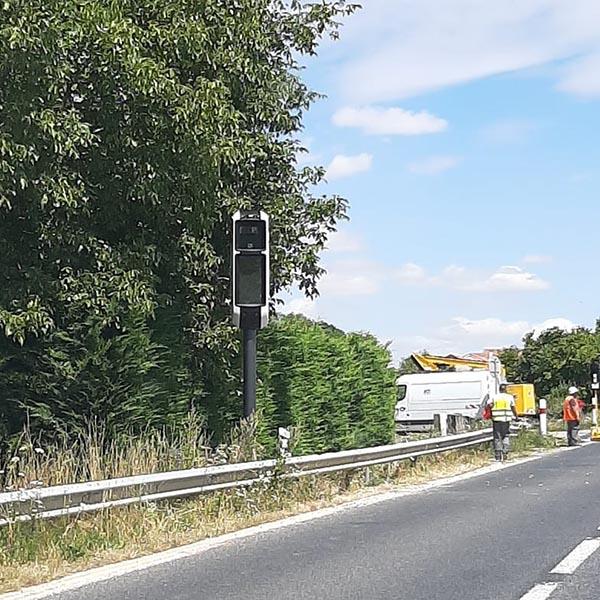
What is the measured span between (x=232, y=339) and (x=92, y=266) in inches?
111

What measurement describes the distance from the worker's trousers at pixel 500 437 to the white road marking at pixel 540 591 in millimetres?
14929

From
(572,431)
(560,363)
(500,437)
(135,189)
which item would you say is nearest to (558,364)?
(560,363)

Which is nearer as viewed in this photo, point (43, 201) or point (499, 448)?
point (43, 201)

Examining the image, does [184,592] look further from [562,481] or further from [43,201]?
[562,481]

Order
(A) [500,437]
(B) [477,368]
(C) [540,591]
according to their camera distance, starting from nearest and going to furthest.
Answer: (C) [540,591] → (A) [500,437] → (B) [477,368]

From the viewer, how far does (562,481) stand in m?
18.2

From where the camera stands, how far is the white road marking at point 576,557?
9383 millimetres

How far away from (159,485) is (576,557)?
4.22 m

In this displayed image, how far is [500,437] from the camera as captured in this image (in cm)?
2364

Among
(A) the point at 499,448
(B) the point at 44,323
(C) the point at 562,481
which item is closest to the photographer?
(B) the point at 44,323

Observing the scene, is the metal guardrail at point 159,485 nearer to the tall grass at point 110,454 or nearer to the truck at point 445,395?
the tall grass at point 110,454

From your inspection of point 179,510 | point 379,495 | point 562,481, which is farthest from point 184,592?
point 562,481

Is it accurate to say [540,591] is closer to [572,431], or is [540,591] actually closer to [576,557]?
[576,557]

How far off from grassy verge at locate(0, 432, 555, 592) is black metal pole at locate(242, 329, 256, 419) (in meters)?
1.30
